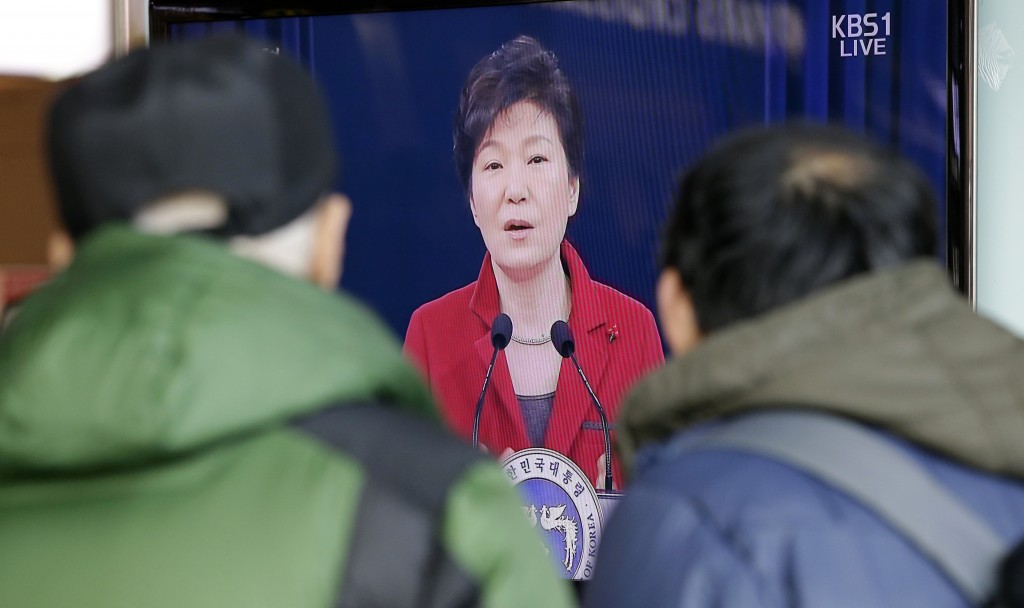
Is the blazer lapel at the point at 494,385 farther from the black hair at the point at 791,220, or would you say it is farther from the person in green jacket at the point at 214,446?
the person in green jacket at the point at 214,446

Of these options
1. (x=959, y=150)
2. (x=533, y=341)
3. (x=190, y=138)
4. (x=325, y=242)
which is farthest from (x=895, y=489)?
(x=533, y=341)

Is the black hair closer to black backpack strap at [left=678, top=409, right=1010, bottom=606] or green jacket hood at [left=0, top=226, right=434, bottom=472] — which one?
black backpack strap at [left=678, top=409, right=1010, bottom=606]

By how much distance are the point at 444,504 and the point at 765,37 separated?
2.12m

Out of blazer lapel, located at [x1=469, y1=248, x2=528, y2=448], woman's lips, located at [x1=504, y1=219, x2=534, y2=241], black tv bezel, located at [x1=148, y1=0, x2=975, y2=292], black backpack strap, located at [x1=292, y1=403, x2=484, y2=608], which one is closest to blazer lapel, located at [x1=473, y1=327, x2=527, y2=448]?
blazer lapel, located at [x1=469, y1=248, x2=528, y2=448]

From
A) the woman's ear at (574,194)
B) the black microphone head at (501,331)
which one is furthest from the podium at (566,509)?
the woman's ear at (574,194)

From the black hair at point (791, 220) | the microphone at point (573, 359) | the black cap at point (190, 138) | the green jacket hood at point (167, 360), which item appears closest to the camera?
the green jacket hood at point (167, 360)

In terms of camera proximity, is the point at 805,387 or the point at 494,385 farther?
the point at 494,385

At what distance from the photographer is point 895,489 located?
1.14 m

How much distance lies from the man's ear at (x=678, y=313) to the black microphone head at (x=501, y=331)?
1.64 m

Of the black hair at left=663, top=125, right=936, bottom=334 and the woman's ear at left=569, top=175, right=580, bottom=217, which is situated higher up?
the black hair at left=663, top=125, right=936, bottom=334

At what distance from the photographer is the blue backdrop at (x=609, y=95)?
277 centimetres

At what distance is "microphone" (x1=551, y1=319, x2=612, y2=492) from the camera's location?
9.55ft

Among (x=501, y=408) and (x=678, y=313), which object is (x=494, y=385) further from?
(x=678, y=313)

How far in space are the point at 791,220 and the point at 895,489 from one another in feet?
0.94
